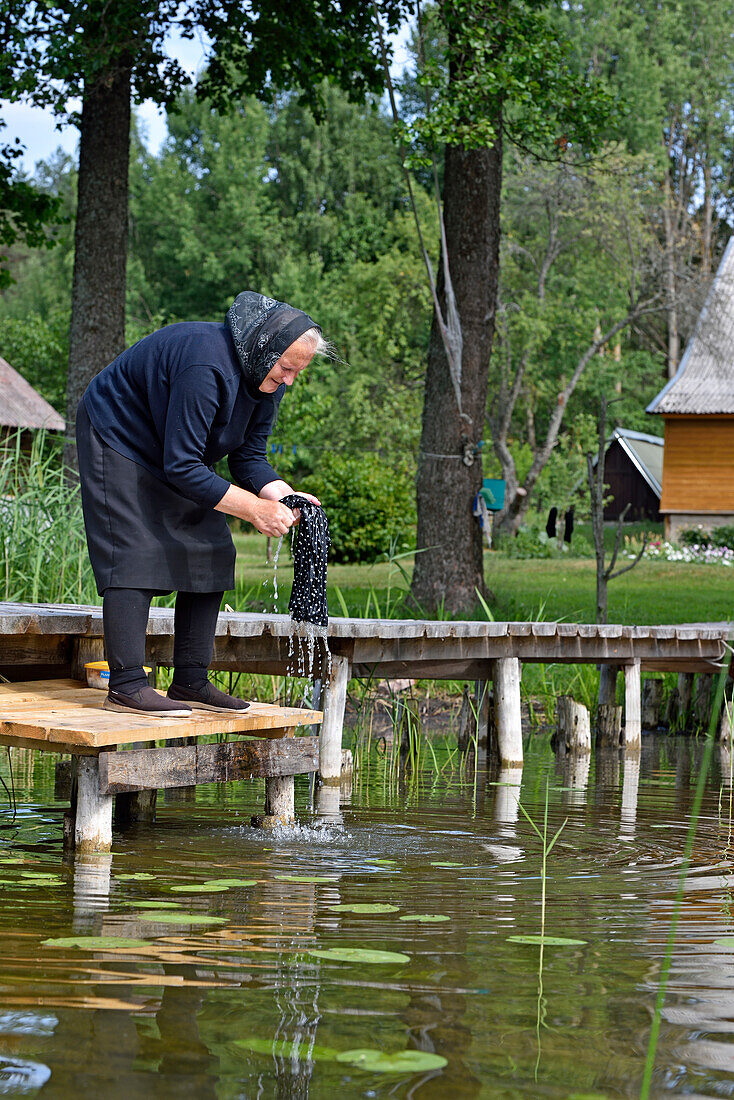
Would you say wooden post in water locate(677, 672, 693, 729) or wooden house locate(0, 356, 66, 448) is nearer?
wooden post in water locate(677, 672, 693, 729)

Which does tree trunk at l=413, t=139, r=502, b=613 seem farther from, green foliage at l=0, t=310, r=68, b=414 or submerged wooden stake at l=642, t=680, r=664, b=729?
green foliage at l=0, t=310, r=68, b=414

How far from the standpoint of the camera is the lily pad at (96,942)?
3.18 metres

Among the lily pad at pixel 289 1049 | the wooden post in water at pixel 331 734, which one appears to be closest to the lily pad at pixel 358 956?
the lily pad at pixel 289 1049

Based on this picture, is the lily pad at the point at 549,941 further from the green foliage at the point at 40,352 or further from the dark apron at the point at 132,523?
the green foliage at the point at 40,352

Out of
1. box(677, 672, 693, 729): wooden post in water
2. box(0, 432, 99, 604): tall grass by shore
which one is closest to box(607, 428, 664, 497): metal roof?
box(677, 672, 693, 729): wooden post in water

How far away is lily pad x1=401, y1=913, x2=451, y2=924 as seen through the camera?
358 centimetres

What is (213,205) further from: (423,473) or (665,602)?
(423,473)

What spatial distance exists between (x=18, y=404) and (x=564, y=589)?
11.8m

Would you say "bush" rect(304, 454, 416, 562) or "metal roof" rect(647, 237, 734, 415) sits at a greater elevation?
"metal roof" rect(647, 237, 734, 415)

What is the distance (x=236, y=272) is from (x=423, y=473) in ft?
107

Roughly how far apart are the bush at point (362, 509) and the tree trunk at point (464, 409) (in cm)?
1061

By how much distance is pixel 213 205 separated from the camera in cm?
4494

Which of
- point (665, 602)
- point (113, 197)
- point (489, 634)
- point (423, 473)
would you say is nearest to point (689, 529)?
point (665, 602)

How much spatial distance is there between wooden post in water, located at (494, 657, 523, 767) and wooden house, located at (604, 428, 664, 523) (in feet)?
90.7
